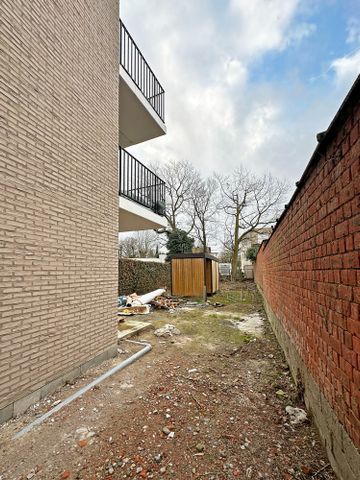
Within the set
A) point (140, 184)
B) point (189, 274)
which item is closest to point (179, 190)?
point (189, 274)

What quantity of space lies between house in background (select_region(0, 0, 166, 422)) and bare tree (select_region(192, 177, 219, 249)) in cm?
1728

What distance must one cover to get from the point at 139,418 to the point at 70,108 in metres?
4.14

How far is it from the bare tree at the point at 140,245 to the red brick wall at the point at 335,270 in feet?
93.5

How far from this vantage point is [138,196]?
237 inches

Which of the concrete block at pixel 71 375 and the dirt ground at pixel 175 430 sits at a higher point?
the concrete block at pixel 71 375

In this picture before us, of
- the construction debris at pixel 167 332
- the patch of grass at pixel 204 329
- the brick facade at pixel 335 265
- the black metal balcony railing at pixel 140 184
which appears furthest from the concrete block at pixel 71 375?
the black metal balcony railing at pixel 140 184

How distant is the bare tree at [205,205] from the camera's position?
71.1 feet

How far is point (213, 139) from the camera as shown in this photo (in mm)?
13867

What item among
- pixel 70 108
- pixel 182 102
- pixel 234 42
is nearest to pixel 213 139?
pixel 182 102

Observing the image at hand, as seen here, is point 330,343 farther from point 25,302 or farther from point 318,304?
point 25,302

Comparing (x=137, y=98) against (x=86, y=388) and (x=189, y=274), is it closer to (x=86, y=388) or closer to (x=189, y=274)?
(x=86, y=388)

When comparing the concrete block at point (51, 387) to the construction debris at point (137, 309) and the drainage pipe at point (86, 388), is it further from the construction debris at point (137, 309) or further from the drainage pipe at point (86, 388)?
the construction debris at point (137, 309)

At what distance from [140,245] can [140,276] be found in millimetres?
20407

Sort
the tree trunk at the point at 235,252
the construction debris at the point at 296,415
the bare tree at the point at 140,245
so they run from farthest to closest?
the bare tree at the point at 140,245 → the tree trunk at the point at 235,252 → the construction debris at the point at 296,415
